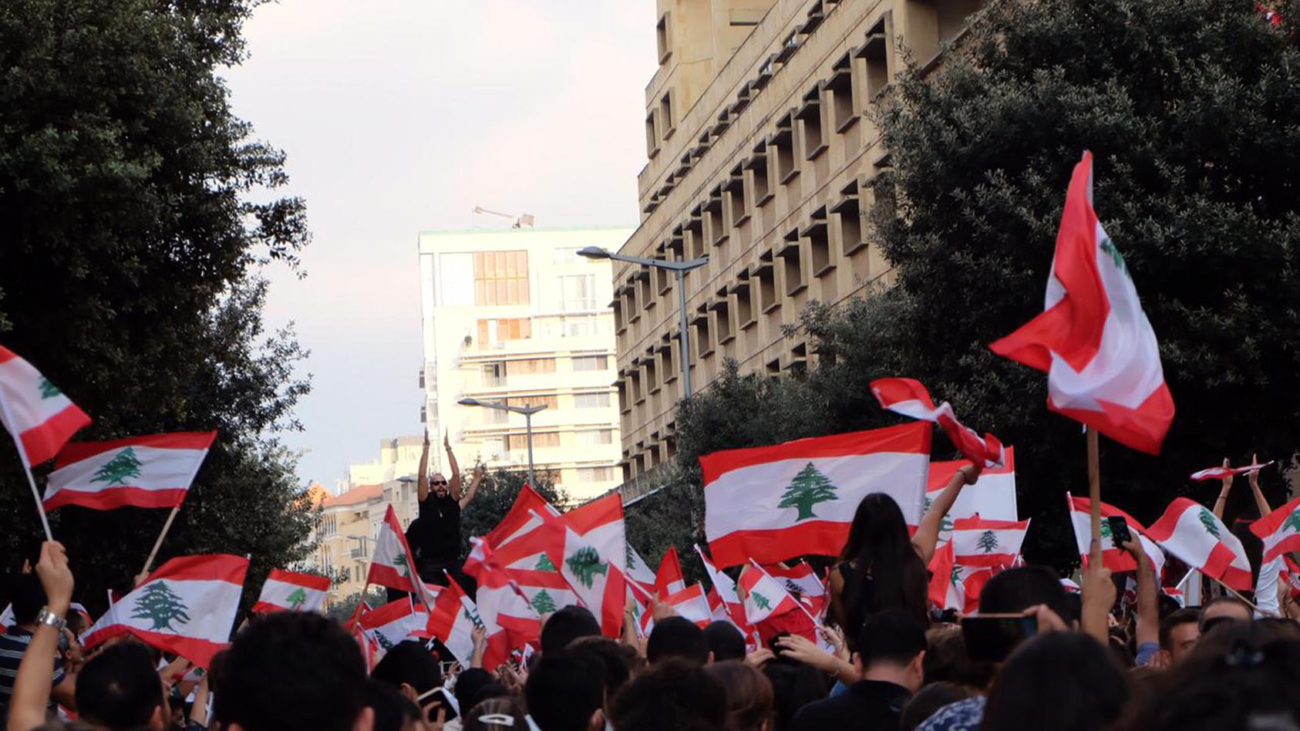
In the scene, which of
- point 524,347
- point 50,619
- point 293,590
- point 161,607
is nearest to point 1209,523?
point 161,607

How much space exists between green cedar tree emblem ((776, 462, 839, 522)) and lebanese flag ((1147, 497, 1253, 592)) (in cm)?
238

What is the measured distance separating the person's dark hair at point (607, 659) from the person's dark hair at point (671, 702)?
97 cm

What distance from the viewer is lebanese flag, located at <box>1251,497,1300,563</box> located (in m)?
11.4

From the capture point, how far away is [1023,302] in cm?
1961

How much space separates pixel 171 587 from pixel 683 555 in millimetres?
29255

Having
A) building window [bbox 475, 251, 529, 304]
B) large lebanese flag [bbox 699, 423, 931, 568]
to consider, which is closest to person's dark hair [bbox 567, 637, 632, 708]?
large lebanese flag [bbox 699, 423, 931, 568]

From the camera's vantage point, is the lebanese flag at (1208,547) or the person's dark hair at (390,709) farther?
the lebanese flag at (1208,547)

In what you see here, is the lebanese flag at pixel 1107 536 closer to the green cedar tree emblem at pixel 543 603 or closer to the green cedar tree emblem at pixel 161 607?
the green cedar tree emblem at pixel 543 603

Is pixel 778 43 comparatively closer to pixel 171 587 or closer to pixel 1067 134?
pixel 1067 134

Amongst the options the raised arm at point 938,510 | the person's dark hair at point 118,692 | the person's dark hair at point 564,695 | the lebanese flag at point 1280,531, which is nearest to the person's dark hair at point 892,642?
the person's dark hair at point 564,695

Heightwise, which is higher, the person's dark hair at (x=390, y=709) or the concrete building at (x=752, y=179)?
the concrete building at (x=752, y=179)

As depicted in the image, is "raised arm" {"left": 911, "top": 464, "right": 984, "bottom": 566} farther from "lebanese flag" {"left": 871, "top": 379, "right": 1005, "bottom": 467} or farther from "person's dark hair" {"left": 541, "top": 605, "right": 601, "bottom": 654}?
"person's dark hair" {"left": 541, "top": 605, "right": 601, "bottom": 654}

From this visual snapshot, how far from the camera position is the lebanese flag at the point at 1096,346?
6.15 meters

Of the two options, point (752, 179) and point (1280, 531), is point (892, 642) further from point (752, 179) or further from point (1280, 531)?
point (752, 179)
